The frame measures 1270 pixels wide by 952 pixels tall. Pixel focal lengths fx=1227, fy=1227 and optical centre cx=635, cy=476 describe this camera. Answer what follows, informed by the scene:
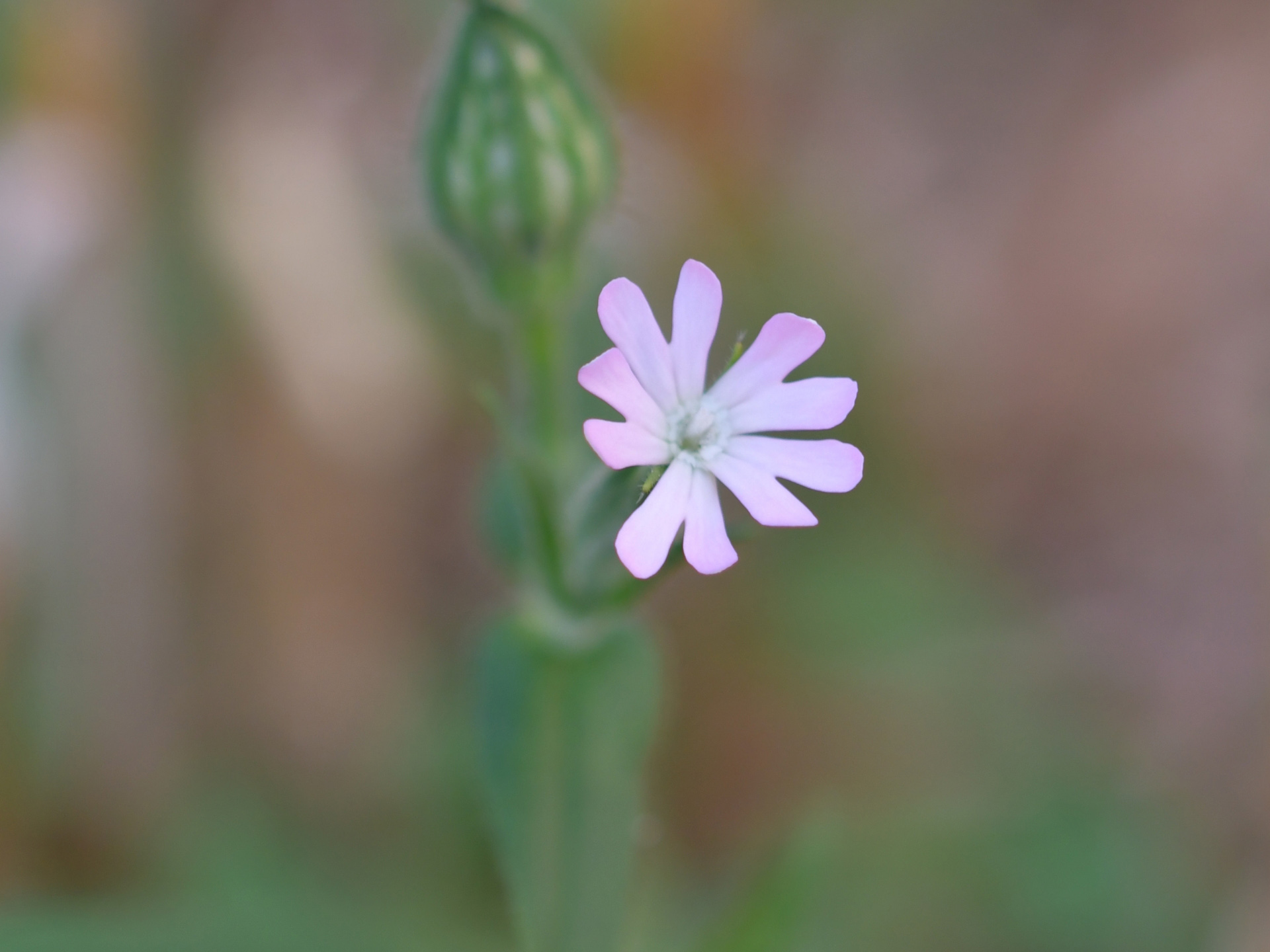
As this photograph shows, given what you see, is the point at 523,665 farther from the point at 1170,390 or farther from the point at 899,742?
the point at 1170,390

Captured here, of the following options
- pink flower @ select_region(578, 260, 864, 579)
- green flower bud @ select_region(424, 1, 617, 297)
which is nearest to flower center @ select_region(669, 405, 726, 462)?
pink flower @ select_region(578, 260, 864, 579)

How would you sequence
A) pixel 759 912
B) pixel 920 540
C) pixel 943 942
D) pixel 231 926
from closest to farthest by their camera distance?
pixel 759 912 < pixel 231 926 < pixel 943 942 < pixel 920 540

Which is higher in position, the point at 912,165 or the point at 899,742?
the point at 912,165

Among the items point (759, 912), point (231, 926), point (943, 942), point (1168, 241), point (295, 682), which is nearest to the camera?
point (759, 912)

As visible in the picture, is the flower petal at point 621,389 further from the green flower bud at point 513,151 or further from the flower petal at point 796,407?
the green flower bud at point 513,151

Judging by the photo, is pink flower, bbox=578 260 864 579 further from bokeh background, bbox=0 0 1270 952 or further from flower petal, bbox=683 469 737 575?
bokeh background, bbox=0 0 1270 952

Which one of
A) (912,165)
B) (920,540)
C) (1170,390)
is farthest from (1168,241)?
(920,540)

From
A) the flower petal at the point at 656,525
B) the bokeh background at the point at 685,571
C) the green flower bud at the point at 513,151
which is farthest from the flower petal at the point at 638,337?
the bokeh background at the point at 685,571
